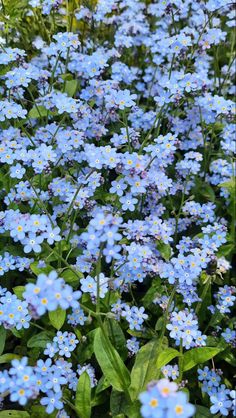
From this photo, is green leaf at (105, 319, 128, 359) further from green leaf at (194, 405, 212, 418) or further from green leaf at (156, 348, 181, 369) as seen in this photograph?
green leaf at (194, 405, 212, 418)

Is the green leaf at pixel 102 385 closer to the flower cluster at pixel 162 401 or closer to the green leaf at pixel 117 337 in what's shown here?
the green leaf at pixel 117 337

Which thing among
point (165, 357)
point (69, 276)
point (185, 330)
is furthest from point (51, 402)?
point (185, 330)

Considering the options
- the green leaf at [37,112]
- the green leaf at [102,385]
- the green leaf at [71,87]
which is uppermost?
the green leaf at [71,87]

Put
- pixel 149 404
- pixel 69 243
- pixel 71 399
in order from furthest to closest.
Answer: pixel 69 243
pixel 71 399
pixel 149 404

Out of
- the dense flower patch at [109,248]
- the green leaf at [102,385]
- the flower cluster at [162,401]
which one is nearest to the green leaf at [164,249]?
the dense flower patch at [109,248]

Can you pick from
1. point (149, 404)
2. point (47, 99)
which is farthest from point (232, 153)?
point (149, 404)

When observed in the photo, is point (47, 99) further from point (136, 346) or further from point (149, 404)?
A: point (149, 404)
